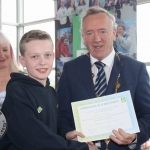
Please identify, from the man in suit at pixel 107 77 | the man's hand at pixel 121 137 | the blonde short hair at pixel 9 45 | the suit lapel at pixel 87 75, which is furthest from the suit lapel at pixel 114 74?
the blonde short hair at pixel 9 45

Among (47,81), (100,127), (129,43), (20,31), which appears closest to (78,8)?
(129,43)

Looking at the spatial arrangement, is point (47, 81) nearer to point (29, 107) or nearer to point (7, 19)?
point (29, 107)

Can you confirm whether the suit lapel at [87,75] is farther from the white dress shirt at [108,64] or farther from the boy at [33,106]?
the boy at [33,106]

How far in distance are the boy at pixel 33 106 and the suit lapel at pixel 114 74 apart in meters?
0.41

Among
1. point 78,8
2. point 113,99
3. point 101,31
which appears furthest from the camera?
point 78,8

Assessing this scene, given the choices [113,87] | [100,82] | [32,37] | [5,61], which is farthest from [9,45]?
[113,87]

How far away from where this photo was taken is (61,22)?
17.6 feet

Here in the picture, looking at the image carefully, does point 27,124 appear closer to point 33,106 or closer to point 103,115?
point 33,106

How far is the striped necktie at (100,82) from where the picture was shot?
2.03m

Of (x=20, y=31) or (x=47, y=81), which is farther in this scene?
(x=20, y=31)

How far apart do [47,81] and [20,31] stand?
5634 mm

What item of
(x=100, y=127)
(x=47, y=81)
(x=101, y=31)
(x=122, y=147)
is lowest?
(x=122, y=147)

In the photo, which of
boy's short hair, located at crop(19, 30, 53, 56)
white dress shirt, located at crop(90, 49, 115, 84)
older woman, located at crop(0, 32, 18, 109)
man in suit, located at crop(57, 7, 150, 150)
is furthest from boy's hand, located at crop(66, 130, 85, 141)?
older woman, located at crop(0, 32, 18, 109)

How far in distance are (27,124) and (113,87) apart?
26.2 inches
